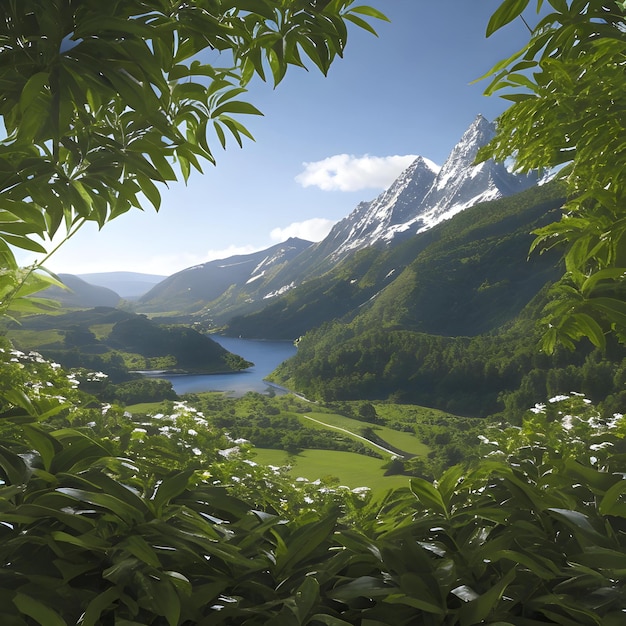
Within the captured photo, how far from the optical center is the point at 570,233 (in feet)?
3.21

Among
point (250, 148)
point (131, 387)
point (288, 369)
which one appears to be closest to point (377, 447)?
point (288, 369)

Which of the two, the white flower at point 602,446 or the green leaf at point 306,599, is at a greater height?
the green leaf at point 306,599

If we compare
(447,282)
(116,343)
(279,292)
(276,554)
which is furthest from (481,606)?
(279,292)

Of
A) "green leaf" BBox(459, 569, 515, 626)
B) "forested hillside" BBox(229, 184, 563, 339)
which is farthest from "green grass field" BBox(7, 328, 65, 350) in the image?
"green leaf" BBox(459, 569, 515, 626)

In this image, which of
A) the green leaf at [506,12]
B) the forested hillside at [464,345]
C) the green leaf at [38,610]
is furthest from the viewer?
the forested hillside at [464,345]

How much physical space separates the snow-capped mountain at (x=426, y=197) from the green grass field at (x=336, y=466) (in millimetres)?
4459

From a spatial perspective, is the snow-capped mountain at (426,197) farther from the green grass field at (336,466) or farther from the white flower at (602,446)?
the white flower at (602,446)

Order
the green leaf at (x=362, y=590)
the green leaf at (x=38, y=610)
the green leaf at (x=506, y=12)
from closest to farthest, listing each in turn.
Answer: the green leaf at (x=38, y=610) → the green leaf at (x=362, y=590) → the green leaf at (x=506, y=12)

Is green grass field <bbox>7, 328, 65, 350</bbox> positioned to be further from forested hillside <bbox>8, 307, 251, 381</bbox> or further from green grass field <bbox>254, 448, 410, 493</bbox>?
green grass field <bbox>254, 448, 410, 493</bbox>

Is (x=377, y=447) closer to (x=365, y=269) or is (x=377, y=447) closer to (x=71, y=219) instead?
(x=71, y=219)

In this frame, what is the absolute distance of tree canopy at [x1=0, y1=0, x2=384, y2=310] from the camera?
0.59 metres

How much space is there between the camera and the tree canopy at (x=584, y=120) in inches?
31.6

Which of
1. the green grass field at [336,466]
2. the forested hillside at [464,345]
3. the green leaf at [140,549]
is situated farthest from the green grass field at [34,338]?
the green leaf at [140,549]

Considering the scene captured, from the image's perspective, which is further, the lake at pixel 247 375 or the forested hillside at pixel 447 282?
the forested hillside at pixel 447 282
